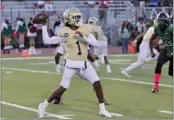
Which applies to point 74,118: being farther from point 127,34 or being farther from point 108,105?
point 127,34

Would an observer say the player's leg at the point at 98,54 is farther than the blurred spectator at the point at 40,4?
No

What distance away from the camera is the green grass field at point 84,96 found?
10195mm

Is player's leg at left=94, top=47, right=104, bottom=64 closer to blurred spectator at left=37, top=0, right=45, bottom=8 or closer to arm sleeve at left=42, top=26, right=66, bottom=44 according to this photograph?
arm sleeve at left=42, top=26, right=66, bottom=44

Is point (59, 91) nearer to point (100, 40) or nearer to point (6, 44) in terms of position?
point (100, 40)

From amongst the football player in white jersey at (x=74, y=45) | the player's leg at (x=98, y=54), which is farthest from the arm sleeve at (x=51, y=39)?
the player's leg at (x=98, y=54)

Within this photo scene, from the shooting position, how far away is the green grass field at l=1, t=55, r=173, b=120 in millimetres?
10195

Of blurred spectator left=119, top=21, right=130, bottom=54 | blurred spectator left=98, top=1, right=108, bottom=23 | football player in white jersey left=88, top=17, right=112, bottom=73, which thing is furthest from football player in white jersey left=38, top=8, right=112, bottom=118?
blurred spectator left=98, top=1, right=108, bottom=23

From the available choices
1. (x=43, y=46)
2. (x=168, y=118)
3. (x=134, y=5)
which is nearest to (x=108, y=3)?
(x=134, y=5)

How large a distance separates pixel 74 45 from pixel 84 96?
2.95 meters

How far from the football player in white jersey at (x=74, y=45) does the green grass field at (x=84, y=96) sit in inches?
17.0

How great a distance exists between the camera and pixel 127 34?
29172 mm

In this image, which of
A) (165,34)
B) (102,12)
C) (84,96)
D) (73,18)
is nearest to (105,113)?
(73,18)

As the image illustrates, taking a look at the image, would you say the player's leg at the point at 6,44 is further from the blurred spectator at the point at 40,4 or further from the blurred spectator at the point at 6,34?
the blurred spectator at the point at 40,4

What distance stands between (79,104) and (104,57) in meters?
7.07
